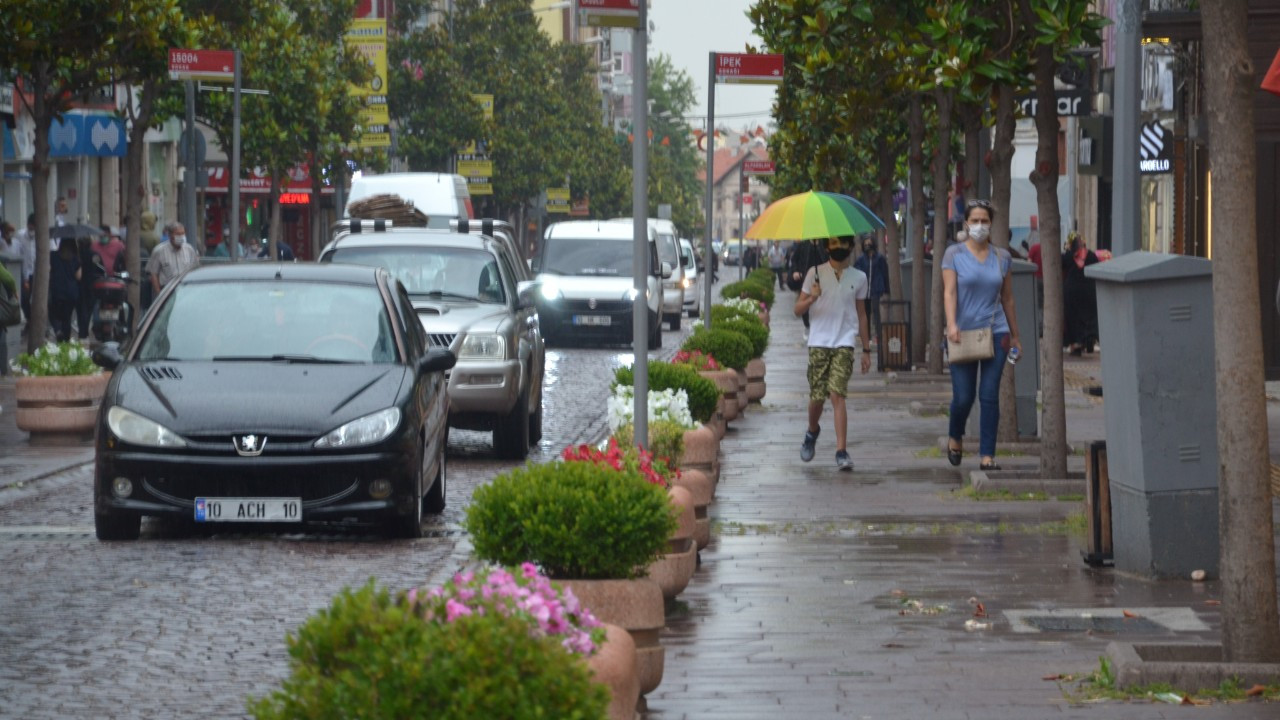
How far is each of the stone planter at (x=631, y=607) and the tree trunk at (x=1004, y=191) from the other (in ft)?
28.3

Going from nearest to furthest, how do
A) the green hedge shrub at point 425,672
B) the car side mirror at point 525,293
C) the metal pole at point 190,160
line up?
1. the green hedge shrub at point 425,672
2. the car side mirror at point 525,293
3. the metal pole at point 190,160

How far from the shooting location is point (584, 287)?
36.9m

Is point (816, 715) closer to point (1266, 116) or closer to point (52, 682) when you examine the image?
point (52, 682)

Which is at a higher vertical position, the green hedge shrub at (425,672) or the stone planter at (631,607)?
the green hedge shrub at (425,672)

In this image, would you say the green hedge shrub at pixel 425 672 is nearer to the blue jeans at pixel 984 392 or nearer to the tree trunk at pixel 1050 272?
the tree trunk at pixel 1050 272

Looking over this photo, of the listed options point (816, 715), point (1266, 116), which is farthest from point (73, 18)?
point (816, 715)

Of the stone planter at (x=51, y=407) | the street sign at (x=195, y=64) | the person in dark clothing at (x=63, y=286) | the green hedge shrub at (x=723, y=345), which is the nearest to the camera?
the stone planter at (x=51, y=407)

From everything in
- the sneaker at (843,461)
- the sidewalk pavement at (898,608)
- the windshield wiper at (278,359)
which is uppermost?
the windshield wiper at (278,359)

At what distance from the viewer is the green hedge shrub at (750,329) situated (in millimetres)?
22203

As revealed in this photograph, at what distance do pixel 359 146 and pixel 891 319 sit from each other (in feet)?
90.1

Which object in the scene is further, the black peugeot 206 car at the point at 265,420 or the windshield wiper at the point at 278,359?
the windshield wiper at the point at 278,359

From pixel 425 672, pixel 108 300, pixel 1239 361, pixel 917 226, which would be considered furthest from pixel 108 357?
pixel 108 300

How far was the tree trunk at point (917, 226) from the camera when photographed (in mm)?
28797

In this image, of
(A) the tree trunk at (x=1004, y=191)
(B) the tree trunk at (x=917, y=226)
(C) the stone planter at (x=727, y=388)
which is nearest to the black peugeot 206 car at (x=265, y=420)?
(A) the tree trunk at (x=1004, y=191)
